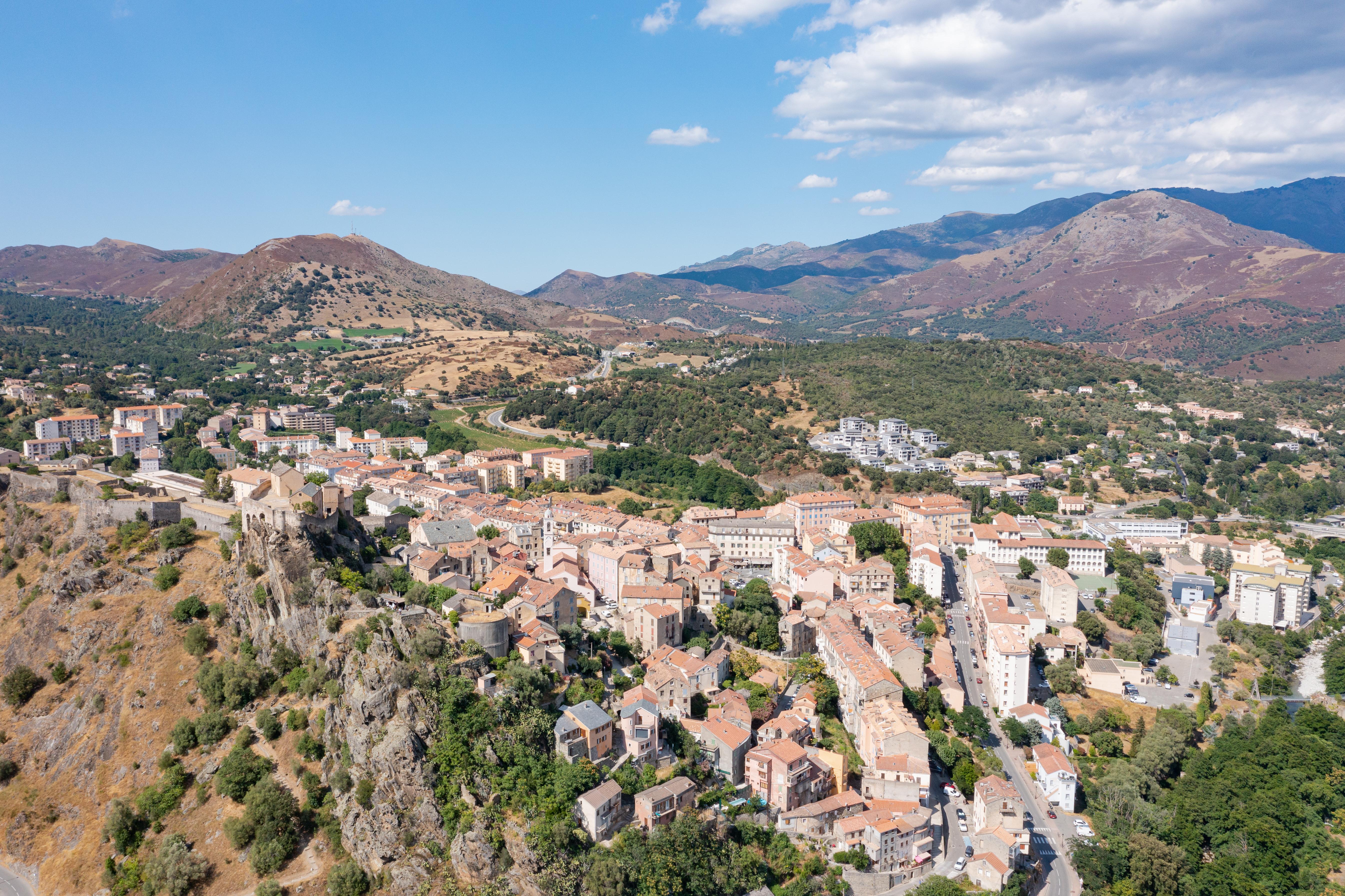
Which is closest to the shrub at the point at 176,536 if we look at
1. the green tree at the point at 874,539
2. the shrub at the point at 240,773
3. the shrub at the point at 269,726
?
the shrub at the point at 269,726

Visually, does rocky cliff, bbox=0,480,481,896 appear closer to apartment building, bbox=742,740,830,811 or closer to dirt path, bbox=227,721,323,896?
dirt path, bbox=227,721,323,896

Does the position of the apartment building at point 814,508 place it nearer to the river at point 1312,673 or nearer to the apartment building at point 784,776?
the apartment building at point 784,776

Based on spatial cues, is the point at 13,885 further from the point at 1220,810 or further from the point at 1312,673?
the point at 1312,673

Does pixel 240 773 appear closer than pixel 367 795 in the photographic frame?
No

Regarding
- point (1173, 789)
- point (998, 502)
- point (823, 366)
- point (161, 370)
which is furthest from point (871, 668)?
point (161, 370)

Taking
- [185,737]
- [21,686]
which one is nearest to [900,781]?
[185,737]

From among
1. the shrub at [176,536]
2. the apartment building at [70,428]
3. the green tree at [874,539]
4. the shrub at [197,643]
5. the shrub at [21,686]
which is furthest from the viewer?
the apartment building at [70,428]

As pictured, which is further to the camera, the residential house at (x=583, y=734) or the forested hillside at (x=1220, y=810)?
the forested hillside at (x=1220, y=810)
